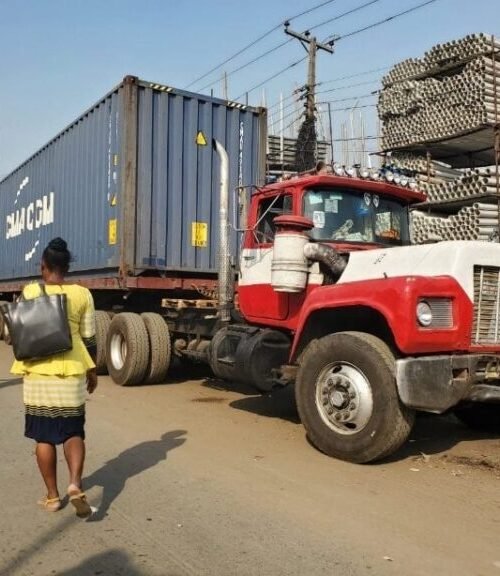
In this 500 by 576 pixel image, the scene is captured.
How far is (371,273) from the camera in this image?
17.6 feet

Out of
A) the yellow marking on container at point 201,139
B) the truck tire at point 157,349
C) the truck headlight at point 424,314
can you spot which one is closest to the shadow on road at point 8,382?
the truck tire at point 157,349

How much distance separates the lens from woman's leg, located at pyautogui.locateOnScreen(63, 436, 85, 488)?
3.98 metres

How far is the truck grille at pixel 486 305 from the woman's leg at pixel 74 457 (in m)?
3.01

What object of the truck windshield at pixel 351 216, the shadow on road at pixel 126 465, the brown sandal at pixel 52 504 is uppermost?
the truck windshield at pixel 351 216

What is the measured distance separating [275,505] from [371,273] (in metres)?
2.07

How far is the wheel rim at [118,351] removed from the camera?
9.11 m

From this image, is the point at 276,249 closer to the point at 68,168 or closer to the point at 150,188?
the point at 150,188

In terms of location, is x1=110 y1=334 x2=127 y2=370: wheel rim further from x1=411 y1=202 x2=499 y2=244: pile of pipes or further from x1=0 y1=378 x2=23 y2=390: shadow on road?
x1=411 y1=202 x2=499 y2=244: pile of pipes

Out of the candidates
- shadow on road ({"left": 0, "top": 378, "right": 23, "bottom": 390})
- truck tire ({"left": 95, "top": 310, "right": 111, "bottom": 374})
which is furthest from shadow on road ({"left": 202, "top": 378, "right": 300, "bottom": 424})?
shadow on road ({"left": 0, "top": 378, "right": 23, "bottom": 390})

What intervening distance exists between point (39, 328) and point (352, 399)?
2.47 m

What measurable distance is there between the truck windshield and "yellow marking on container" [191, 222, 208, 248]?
3.66m

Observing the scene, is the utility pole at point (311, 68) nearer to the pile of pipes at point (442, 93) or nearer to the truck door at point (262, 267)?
the pile of pipes at point (442, 93)

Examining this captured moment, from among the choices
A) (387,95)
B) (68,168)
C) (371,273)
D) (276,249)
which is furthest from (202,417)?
(387,95)

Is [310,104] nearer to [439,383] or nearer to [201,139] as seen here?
[201,139]
